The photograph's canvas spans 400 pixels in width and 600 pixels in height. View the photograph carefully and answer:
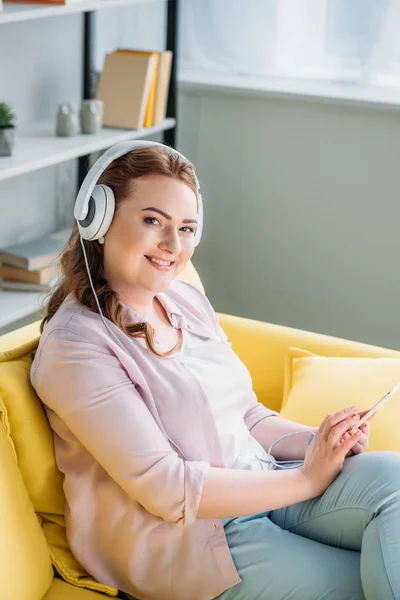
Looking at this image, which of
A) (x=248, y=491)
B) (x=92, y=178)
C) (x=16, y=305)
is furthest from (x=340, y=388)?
(x=16, y=305)

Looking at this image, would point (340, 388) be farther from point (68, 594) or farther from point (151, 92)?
point (151, 92)

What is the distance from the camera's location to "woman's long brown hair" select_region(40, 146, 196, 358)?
4.82ft

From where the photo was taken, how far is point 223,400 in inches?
62.1

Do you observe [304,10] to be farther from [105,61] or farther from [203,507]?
[203,507]

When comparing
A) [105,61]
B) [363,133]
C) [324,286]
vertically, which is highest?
[105,61]

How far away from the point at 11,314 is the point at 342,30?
1.36 meters

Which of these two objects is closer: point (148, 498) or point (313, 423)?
point (148, 498)

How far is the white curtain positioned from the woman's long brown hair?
147 centimetres

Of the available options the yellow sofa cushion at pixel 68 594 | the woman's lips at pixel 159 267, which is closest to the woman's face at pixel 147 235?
the woman's lips at pixel 159 267

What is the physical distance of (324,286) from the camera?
2977 millimetres

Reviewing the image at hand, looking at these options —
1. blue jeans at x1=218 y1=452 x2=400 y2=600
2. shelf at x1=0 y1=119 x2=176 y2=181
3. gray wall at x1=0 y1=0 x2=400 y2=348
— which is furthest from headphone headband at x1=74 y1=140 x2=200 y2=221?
gray wall at x1=0 y1=0 x2=400 y2=348

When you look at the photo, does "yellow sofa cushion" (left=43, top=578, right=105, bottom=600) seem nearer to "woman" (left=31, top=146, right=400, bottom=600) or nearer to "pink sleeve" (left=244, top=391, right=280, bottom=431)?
"woman" (left=31, top=146, right=400, bottom=600)

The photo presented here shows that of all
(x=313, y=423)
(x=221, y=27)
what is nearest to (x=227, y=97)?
(x=221, y=27)

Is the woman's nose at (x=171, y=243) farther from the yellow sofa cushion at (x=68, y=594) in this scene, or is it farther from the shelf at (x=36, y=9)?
the shelf at (x=36, y=9)
